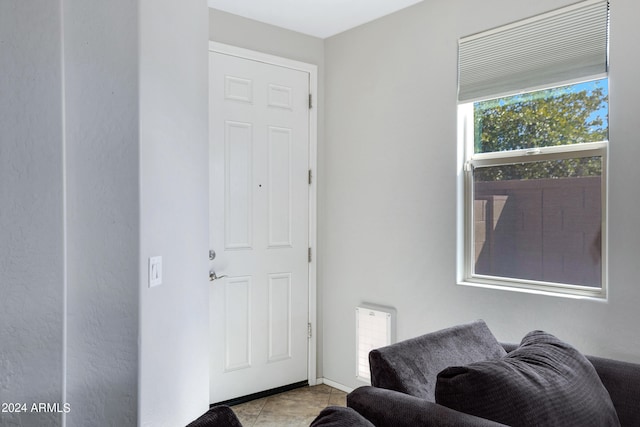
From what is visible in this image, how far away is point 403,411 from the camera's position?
137cm

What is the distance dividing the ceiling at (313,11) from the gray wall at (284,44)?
0.05m

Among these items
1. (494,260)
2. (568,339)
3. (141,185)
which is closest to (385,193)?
(494,260)

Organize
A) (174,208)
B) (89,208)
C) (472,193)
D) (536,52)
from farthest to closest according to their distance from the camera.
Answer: (472,193) → (536,52) → (174,208) → (89,208)

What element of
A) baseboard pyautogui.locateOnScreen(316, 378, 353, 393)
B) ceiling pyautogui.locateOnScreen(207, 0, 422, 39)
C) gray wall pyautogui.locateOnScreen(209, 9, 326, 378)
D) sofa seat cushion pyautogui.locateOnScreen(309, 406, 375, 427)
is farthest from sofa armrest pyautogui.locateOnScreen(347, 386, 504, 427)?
ceiling pyautogui.locateOnScreen(207, 0, 422, 39)

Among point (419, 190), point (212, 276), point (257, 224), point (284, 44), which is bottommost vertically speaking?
point (212, 276)

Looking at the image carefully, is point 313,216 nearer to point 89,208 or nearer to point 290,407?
point 290,407

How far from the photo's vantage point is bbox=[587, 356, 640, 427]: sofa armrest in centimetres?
166

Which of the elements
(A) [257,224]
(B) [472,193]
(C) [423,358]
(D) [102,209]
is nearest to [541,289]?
(B) [472,193]

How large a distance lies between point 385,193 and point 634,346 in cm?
155

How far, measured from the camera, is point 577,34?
225cm

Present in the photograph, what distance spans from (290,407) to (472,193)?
1740 millimetres

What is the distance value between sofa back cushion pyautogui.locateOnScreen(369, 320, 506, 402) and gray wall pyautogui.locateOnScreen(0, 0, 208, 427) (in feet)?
2.64

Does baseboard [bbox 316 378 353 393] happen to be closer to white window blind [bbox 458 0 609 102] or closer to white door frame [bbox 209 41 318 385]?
white door frame [bbox 209 41 318 385]

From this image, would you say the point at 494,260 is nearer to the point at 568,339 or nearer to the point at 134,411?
the point at 568,339
